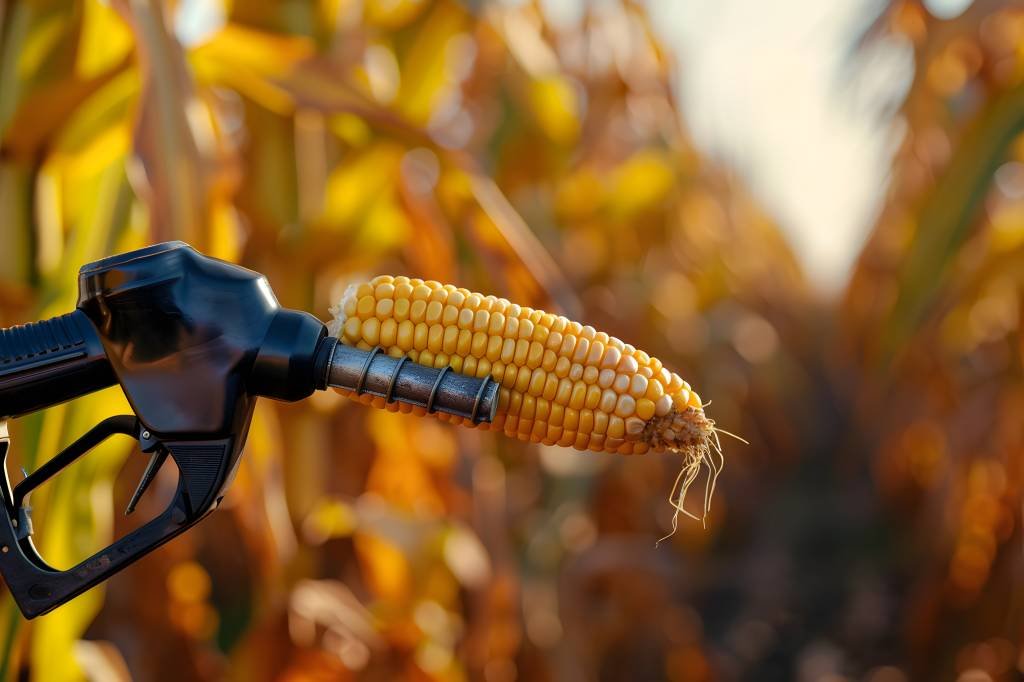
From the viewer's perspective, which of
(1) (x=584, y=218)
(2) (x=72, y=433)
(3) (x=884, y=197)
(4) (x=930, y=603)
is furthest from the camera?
(3) (x=884, y=197)

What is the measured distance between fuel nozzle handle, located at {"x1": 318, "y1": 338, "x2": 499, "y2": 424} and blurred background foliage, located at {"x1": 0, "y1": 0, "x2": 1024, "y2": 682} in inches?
27.7

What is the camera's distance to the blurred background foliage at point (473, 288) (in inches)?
53.8

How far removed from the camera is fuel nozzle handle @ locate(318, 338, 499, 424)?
68cm

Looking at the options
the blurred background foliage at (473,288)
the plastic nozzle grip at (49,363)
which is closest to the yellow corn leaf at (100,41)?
the blurred background foliage at (473,288)

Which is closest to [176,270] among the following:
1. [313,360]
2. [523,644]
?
[313,360]

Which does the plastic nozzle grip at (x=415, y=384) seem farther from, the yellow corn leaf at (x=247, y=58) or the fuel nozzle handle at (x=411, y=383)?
the yellow corn leaf at (x=247, y=58)

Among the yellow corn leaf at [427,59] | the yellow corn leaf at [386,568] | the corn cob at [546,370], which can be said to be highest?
the yellow corn leaf at [427,59]

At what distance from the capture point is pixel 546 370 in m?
0.71

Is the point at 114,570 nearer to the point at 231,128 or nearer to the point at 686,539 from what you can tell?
the point at 231,128

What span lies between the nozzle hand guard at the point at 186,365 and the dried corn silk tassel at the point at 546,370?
30 millimetres

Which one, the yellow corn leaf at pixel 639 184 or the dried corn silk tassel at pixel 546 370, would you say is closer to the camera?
the dried corn silk tassel at pixel 546 370

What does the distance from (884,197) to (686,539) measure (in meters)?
1.67

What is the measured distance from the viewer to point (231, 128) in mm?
2668

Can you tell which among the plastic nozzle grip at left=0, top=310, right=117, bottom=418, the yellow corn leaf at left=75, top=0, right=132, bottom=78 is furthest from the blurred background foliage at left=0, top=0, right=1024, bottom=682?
the plastic nozzle grip at left=0, top=310, right=117, bottom=418
